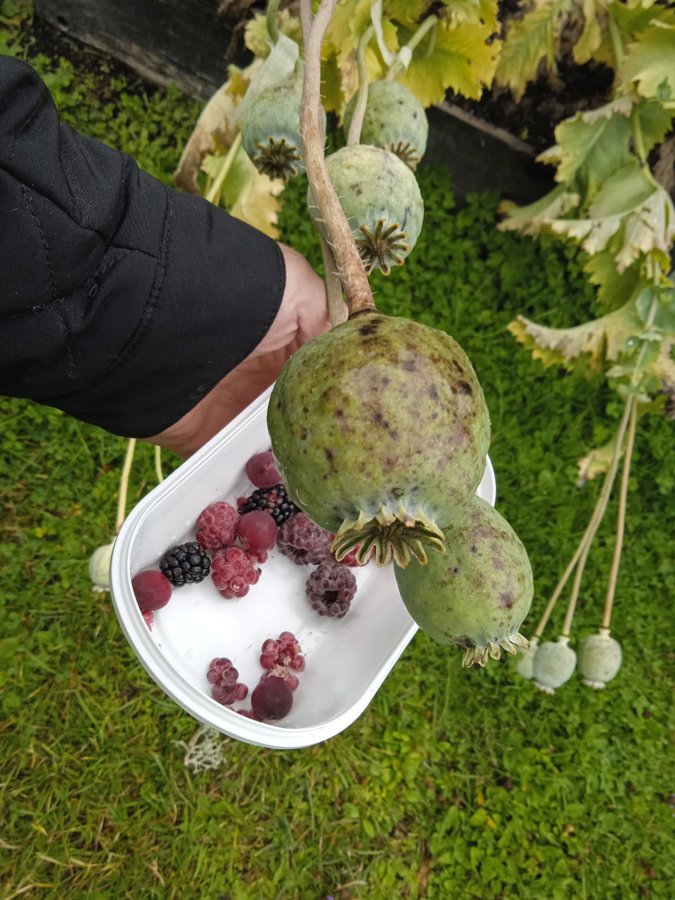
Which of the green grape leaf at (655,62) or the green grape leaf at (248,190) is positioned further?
the green grape leaf at (248,190)

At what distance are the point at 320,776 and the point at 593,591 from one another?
1502mm

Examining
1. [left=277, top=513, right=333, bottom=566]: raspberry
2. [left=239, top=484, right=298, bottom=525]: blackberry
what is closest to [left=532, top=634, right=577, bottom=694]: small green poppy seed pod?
[left=277, top=513, right=333, bottom=566]: raspberry

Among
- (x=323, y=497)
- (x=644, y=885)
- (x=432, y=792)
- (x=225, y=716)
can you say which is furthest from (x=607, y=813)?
(x=323, y=497)

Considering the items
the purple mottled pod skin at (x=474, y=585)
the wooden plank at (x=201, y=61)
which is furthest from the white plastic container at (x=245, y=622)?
the wooden plank at (x=201, y=61)

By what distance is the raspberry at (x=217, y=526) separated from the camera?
1.92 metres

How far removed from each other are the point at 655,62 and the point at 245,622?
87.0 inches

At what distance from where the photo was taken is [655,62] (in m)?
2.29

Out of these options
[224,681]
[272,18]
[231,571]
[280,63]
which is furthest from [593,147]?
[224,681]

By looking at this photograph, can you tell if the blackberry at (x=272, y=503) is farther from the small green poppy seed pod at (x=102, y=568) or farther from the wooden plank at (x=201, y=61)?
the wooden plank at (x=201, y=61)

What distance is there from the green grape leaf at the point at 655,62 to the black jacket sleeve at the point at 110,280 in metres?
1.45

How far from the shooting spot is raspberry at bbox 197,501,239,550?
192 centimetres

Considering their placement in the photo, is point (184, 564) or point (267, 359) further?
point (267, 359)

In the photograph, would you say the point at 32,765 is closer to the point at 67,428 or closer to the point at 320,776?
the point at 320,776

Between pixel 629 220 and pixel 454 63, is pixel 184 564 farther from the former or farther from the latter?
pixel 629 220
